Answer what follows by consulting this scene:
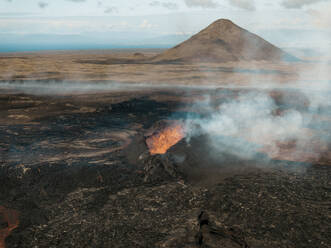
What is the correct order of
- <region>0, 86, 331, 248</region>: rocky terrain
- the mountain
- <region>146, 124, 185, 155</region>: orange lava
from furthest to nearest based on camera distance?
the mountain → <region>146, 124, 185, 155</region>: orange lava → <region>0, 86, 331, 248</region>: rocky terrain

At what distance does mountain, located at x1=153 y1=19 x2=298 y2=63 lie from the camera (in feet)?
209

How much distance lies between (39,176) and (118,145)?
3783mm

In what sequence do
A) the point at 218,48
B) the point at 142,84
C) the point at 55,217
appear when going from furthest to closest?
the point at 218,48, the point at 142,84, the point at 55,217

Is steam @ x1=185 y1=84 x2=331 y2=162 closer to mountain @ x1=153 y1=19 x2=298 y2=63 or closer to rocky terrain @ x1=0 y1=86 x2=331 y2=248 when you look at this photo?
rocky terrain @ x1=0 y1=86 x2=331 y2=248

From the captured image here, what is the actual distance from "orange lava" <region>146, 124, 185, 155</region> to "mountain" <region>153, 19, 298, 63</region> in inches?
1918

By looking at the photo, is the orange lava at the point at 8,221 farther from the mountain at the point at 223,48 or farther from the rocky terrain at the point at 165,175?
the mountain at the point at 223,48

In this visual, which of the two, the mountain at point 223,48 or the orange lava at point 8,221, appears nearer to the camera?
the orange lava at point 8,221

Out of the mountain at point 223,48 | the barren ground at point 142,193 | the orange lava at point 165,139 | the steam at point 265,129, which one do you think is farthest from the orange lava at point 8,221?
the mountain at point 223,48

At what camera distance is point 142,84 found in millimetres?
35156

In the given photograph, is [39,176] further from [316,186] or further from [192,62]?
[192,62]

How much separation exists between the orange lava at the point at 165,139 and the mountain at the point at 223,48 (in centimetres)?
4872

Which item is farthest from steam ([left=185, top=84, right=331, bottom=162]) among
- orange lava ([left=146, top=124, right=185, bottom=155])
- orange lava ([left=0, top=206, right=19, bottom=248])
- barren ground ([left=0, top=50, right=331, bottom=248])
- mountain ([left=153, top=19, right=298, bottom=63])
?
mountain ([left=153, top=19, right=298, bottom=63])

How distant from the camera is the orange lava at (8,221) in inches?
298

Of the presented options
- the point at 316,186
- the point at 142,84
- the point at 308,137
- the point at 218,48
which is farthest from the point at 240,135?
the point at 218,48
